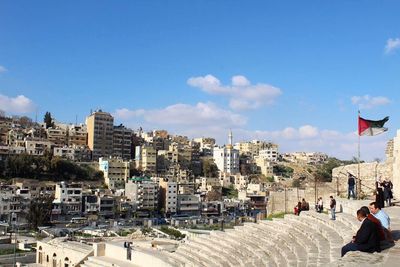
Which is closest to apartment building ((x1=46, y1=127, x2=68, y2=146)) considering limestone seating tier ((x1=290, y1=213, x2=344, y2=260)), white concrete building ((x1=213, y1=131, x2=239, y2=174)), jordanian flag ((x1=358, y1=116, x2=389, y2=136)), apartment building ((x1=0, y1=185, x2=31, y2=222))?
apartment building ((x1=0, y1=185, x2=31, y2=222))

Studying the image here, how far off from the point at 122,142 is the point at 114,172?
1762 cm

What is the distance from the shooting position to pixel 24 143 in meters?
71.9

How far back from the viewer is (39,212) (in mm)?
50250

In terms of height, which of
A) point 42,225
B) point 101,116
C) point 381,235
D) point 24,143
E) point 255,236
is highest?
point 101,116

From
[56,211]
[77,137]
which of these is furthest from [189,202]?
[77,137]

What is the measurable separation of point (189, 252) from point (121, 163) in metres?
60.2

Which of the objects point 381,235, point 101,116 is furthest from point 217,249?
point 101,116

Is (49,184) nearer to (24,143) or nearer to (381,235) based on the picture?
(24,143)

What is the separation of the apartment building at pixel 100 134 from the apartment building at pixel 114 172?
10204 mm

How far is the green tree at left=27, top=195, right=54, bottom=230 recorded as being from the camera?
49.9 meters

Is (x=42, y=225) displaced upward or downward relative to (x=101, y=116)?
downward

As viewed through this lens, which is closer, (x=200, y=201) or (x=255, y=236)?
(x=255, y=236)

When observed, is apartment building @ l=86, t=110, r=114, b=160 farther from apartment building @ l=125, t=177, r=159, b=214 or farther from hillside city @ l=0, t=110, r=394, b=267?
apartment building @ l=125, t=177, r=159, b=214

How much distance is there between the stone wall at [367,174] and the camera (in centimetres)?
1716
